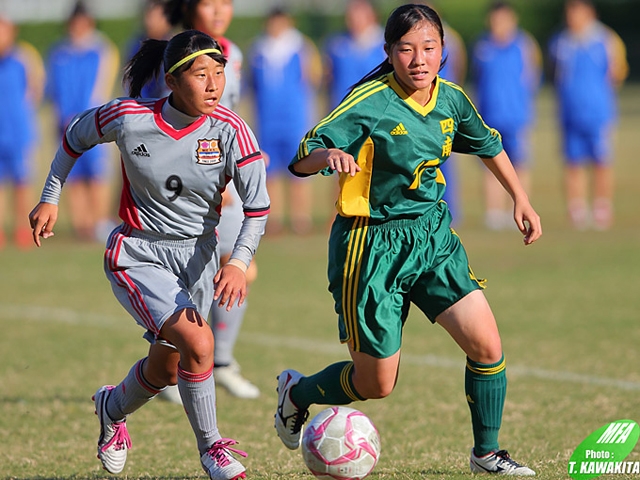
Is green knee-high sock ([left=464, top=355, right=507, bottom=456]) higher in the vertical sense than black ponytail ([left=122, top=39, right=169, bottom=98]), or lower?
lower

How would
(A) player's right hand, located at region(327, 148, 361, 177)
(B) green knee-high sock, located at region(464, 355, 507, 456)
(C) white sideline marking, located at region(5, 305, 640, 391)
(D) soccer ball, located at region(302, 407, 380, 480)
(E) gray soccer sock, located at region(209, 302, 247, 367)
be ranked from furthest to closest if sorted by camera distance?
(C) white sideline marking, located at region(5, 305, 640, 391), (E) gray soccer sock, located at region(209, 302, 247, 367), (B) green knee-high sock, located at region(464, 355, 507, 456), (D) soccer ball, located at region(302, 407, 380, 480), (A) player's right hand, located at region(327, 148, 361, 177)

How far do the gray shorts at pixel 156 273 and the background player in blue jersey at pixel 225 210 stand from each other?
1.40ft

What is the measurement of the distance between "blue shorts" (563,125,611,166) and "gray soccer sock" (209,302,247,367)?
8107 mm

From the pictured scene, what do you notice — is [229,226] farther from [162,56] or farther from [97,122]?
[97,122]

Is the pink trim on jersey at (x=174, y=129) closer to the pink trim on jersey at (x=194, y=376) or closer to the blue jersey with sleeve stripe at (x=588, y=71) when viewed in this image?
the pink trim on jersey at (x=194, y=376)

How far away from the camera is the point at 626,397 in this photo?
622cm

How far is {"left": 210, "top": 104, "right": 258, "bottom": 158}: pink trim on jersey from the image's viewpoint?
4629 millimetres

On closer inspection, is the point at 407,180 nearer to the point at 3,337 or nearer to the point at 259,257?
the point at 3,337

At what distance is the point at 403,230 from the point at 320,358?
9.90ft

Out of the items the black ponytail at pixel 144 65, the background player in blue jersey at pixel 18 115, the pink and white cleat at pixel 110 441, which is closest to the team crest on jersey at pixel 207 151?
the black ponytail at pixel 144 65

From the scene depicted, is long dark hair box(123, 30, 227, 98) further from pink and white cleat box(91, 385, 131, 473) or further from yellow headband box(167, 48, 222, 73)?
pink and white cleat box(91, 385, 131, 473)

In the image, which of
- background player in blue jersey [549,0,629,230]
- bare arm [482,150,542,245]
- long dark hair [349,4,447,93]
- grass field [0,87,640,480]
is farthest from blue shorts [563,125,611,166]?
long dark hair [349,4,447,93]

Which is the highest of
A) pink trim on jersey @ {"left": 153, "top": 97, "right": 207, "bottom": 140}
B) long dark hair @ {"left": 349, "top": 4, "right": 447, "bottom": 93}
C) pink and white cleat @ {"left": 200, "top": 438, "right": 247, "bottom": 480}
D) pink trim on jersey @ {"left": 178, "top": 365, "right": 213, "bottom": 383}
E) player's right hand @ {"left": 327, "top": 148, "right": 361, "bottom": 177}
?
long dark hair @ {"left": 349, "top": 4, "right": 447, "bottom": 93}

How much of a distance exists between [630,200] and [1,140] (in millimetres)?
8805
